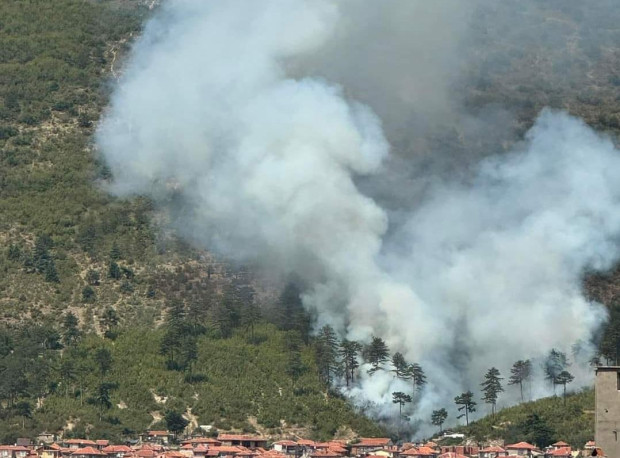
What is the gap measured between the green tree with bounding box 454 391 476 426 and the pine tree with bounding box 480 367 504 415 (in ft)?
3.02

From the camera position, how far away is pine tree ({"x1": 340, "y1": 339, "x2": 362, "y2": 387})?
398ft

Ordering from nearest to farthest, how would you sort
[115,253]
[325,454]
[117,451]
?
[117,451], [325,454], [115,253]

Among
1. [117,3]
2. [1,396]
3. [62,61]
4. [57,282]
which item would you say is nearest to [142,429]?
[1,396]

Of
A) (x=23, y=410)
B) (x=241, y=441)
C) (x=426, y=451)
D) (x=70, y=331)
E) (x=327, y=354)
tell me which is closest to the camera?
(x=426, y=451)

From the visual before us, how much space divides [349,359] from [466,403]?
35.6 feet

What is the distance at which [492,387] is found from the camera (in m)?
115

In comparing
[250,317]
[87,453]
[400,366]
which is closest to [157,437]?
[87,453]

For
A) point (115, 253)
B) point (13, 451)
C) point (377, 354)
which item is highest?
point (115, 253)

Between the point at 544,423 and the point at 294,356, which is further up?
the point at 294,356

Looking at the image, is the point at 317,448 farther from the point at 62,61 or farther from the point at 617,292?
the point at 62,61

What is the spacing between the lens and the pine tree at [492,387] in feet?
376

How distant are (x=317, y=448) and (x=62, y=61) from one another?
2927 inches

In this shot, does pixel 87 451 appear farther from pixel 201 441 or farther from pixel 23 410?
pixel 23 410

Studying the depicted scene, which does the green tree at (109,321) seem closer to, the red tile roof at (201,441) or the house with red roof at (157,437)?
the house with red roof at (157,437)
